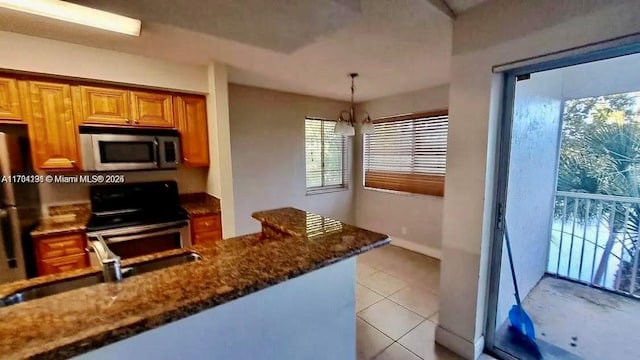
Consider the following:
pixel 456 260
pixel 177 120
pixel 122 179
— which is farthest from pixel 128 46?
pixel 456 260

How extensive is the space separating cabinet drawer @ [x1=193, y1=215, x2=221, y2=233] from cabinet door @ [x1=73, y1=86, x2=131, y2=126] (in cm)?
113

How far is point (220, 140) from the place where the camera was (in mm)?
2717

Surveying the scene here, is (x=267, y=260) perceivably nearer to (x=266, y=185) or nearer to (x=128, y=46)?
(x=128, y=46)

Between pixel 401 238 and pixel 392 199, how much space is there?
0.63 m

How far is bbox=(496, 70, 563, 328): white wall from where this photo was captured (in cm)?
206

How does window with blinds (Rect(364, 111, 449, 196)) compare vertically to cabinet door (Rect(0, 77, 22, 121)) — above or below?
below

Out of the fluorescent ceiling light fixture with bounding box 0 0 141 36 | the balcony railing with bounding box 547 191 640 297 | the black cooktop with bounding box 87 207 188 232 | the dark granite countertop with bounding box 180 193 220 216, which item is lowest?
the balcony railing with bounding box 547 191 640 297

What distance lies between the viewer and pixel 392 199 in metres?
4.33

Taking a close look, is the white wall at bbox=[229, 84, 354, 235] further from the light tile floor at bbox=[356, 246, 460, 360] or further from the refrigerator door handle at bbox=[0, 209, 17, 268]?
the refrigerator door handle at bbox=[0, 209, 17, 268]

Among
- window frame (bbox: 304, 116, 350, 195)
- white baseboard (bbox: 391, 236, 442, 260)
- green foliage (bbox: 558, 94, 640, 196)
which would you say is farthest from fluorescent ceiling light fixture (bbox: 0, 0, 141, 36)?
white baseboard (bbox: 391, 236, 442, 260)

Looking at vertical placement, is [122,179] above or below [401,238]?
above

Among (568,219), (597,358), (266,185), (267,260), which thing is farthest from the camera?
(266,185)

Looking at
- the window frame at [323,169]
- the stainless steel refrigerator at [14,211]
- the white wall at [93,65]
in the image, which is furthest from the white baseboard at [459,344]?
the stainless steel refrigerator at [14,211]

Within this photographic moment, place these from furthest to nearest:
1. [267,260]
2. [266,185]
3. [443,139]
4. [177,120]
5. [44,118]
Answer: [266,185], [443,139], [177,120], [44,118], [267,260]
